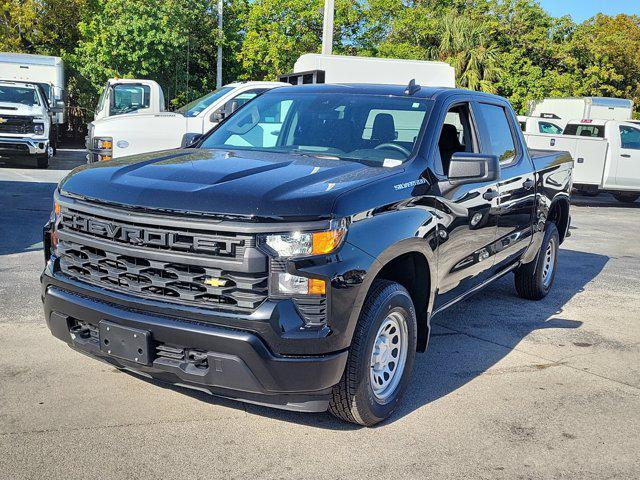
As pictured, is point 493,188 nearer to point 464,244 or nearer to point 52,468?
point 464,244

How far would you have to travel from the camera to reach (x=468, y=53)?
3078 centimetres

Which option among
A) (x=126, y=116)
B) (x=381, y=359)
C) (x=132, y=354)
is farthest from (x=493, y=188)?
(x=126, y=116)

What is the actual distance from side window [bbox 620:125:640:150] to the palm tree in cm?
1322

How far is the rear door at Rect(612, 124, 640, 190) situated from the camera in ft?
55.0

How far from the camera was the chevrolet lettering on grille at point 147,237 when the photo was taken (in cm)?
345

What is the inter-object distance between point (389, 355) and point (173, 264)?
1376mm

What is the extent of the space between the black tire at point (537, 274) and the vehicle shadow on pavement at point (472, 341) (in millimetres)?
112

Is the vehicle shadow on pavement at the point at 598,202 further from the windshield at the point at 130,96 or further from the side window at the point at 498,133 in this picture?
the side window at the point at 498,133

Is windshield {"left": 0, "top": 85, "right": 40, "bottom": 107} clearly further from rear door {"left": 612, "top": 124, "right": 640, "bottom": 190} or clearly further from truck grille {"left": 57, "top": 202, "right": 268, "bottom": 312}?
truck grille {"left": 57, "top": 202, "right": 268, "bottom": 312}

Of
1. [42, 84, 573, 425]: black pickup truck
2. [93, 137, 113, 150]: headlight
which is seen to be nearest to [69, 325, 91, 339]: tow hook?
[42, 84, 573, 425]: black pickup truck

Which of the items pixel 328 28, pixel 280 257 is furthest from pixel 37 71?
pixel 280 257

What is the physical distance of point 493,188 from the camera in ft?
17.5

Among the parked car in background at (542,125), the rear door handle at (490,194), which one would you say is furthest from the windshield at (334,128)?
the parked car in background at (542,125)

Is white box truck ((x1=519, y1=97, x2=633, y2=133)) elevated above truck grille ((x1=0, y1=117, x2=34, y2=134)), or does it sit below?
above
